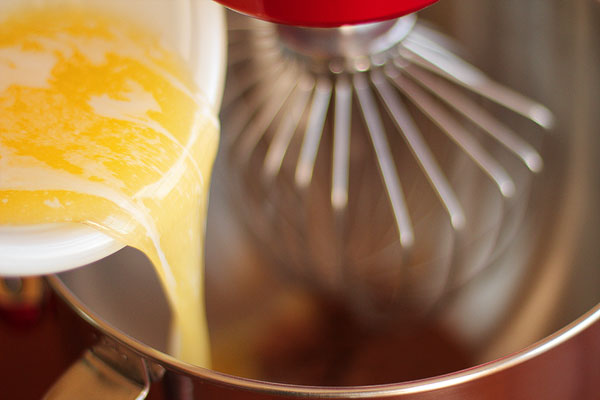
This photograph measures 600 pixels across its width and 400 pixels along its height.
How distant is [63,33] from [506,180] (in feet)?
1.21

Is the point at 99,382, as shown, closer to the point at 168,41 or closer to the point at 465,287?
the point at 168,41

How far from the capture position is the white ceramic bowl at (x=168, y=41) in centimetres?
38

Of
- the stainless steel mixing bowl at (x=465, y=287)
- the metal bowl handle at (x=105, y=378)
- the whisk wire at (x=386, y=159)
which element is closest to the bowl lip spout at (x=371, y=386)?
the metal bowl handle at (x=105, y=378)

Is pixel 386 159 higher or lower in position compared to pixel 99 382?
higher

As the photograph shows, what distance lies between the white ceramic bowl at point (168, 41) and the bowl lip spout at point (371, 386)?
0.04m

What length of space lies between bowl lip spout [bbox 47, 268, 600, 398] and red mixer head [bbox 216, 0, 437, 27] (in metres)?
0.16

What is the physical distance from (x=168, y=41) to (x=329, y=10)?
16 cm

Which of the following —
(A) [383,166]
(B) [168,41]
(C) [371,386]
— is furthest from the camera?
(A) [383,166]

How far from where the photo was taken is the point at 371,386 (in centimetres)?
35

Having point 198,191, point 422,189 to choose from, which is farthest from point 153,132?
point 422,189

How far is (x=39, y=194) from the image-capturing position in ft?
1.30

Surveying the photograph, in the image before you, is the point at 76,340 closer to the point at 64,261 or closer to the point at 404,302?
the point at 64,261

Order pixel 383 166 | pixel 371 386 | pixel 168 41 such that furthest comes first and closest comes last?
pixel 383 166 → pixel 168 41 → pixel 371 386

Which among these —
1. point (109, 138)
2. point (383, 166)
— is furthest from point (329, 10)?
point (383, 166)
